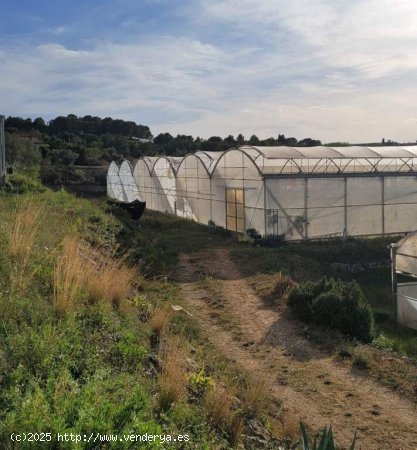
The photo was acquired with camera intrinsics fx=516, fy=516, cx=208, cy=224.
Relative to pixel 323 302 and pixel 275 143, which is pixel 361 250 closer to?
pixel 323 302

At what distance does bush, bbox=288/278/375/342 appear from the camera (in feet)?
32.0

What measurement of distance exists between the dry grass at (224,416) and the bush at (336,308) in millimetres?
4916

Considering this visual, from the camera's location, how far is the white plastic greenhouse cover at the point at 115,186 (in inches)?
1637

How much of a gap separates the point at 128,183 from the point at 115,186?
3769mm

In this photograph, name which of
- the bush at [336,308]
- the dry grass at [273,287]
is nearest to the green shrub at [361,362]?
the bush at [336,308]

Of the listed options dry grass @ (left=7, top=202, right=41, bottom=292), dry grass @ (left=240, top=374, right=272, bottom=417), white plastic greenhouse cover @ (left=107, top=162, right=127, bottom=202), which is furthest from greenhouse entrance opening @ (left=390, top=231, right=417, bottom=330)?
white plastic greenhouse cover @ (left=107, top=162, right=127, bottom=202)

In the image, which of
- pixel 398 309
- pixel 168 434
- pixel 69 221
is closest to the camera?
pixel 168 434

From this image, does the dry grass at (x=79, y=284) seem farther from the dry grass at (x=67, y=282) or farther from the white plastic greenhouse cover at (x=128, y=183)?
the white plastic greenhouse cover at (x=128, y=183)

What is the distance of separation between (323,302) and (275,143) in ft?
155

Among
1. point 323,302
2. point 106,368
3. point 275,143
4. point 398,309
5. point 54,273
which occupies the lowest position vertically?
point 398,309

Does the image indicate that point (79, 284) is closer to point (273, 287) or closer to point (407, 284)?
point (273, 287)

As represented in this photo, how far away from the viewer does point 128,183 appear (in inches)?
1563

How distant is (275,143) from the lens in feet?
184

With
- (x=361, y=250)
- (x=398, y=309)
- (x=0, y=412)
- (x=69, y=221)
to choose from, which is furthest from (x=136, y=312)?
(x=361, y=250)
